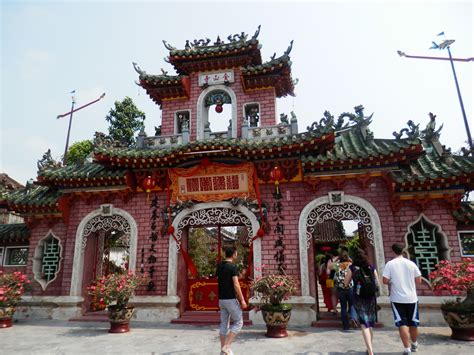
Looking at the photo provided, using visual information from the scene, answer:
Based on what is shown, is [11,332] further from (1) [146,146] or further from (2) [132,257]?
(1) [146,146]

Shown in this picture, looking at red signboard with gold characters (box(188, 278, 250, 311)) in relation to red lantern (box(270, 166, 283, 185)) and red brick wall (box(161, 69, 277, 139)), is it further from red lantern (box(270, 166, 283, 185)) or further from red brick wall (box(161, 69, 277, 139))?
red brick wall (box(161, 69, 277, 139))

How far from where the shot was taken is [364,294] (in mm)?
5066

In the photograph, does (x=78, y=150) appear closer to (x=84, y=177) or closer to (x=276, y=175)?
(x=84, y=177)

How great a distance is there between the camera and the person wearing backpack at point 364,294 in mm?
4906

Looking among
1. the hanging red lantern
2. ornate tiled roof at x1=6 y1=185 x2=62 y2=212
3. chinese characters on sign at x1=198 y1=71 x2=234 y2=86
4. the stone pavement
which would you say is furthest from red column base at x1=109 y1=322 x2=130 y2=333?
chinese characters on sign at x1=198 y1=71 x2=234 y2=86

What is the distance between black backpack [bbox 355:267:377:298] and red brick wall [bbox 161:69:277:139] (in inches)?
242

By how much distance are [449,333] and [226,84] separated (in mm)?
8925

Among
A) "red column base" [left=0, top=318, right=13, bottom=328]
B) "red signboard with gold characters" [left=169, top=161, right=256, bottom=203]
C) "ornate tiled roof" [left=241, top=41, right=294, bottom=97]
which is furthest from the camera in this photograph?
"ornate tiled roof" [left=241, top=41, right=294, bottom=97]

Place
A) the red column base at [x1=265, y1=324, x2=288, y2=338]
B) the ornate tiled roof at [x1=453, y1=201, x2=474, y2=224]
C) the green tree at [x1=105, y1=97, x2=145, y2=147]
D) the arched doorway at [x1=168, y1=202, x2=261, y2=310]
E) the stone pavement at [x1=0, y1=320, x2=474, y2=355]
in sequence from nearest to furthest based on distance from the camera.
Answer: the stone pavement at [x1=0, y1=320, x2=474, y2=355]
the red column base at [x1=265, y1=324, x2=288, y2=338]
the ornate tiled roof at [x1=453, y1=201, x2=474, y2=224]
the arched doorway at [x1=168, y1=202, x2=261, y2=310]
the green tree at [x1=105, y1=97, x2=145, y2=147]

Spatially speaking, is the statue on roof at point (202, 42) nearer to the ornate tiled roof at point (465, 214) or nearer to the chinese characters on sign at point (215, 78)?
the chinese characters on sign at point (215, 78)

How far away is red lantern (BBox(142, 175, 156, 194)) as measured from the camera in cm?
928

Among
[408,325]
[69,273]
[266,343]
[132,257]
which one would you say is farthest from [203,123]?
[408,325]

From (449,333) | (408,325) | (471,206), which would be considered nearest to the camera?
(408,325)

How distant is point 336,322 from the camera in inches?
301
